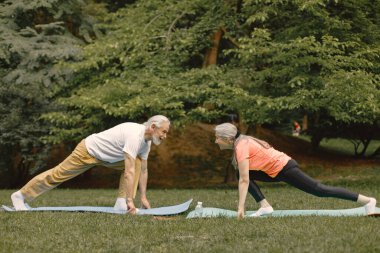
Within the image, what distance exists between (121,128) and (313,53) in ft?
24.0

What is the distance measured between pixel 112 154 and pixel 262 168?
6.86ft

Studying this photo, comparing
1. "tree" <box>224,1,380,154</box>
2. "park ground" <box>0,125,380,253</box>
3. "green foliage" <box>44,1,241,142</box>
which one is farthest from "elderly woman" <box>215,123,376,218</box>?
"green foliage" <box>44,1,241,142</box>

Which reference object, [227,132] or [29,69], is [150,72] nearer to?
[29,69]

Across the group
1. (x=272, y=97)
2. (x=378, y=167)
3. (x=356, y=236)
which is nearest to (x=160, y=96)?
(x=272, y=97)

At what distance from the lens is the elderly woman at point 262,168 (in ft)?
23.6

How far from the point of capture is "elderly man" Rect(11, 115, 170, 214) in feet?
26.3

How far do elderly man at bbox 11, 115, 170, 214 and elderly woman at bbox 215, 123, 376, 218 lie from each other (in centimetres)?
110

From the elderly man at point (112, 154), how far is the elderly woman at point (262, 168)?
110 cm

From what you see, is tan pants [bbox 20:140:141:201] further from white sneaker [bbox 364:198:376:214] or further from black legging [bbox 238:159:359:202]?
white sneaker [bbox 364:198:376:214]

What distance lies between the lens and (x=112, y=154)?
8.36m

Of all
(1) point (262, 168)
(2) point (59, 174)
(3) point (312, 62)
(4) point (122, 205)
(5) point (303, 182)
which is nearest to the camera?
(5) point (303, 182)

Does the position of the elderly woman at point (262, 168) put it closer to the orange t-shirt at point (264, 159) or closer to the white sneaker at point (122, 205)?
the orange t-shirt at point (264, 159)

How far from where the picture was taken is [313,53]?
14336 mm

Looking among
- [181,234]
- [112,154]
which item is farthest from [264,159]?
[112,154]
